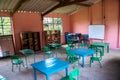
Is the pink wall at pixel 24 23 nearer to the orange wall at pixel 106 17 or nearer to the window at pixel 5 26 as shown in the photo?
the window at pixel 5 26

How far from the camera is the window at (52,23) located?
31.8 ft

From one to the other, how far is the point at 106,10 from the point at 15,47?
7155 mm

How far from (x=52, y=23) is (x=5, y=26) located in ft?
13.0

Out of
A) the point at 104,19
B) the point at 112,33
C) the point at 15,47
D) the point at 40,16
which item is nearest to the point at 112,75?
the point at 112,33

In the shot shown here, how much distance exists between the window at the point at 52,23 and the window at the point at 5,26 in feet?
9.36

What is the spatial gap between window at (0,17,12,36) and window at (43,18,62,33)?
9.36 feet

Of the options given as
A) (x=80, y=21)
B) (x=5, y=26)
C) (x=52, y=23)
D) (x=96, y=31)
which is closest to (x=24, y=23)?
(x=5, y=26)

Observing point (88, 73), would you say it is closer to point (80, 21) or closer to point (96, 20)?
point (96, 20)

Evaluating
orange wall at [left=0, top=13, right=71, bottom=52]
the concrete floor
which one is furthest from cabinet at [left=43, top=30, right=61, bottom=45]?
the concrete floor

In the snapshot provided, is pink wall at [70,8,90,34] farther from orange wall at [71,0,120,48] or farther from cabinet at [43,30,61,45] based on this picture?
cabinet at [43,30,61,45]

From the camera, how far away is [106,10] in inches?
339

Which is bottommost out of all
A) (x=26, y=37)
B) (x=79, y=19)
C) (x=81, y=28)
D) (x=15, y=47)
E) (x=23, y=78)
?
(x=23, y=78)

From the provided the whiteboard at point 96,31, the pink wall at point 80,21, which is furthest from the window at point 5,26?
the whiteboard at point 96,31

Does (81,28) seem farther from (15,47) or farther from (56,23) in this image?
(15,47)
